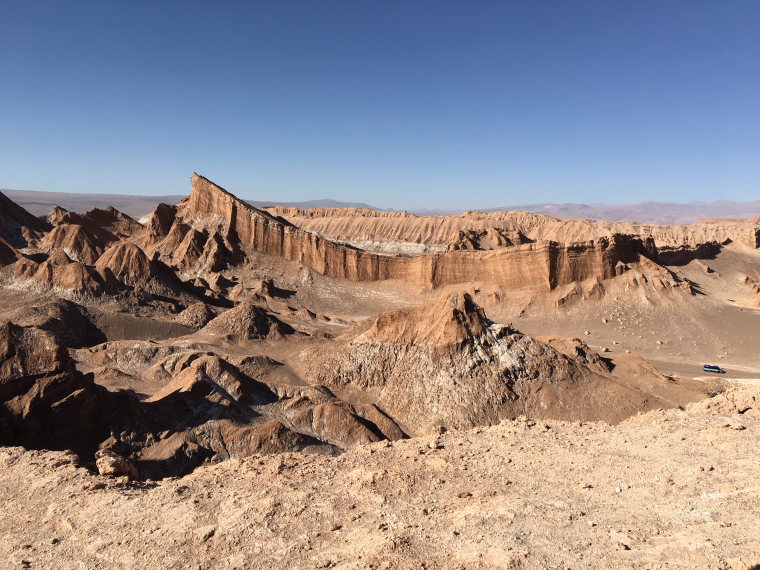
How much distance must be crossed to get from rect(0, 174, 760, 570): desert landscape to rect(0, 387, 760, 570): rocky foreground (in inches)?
2.0

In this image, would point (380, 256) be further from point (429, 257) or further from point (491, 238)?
point (491, 238)

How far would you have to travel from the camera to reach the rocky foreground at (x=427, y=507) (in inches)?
314

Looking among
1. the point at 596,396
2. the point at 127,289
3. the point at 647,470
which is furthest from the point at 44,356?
the point at 127,289

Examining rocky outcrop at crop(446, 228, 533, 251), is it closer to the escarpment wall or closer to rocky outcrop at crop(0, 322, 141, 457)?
the escarpment wall

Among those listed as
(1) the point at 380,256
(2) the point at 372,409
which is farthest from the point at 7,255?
(2) the point at 372,409

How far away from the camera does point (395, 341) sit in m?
26.3

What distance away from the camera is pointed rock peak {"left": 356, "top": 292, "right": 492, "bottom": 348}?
24.8m

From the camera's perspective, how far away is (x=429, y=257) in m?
55.3

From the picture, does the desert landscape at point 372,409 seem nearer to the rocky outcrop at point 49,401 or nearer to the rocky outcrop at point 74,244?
the rocky outcrop at point 49,401

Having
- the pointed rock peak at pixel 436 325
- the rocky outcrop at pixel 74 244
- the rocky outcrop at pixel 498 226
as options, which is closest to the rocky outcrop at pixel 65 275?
the rocky outcrop at pixel 74 244

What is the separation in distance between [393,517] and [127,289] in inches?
1607

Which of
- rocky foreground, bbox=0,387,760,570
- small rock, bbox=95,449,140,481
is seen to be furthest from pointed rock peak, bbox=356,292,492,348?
small rock, bbox=95,449,140,481

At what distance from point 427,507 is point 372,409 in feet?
44.0

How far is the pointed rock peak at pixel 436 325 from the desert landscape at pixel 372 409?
0.40 feet
